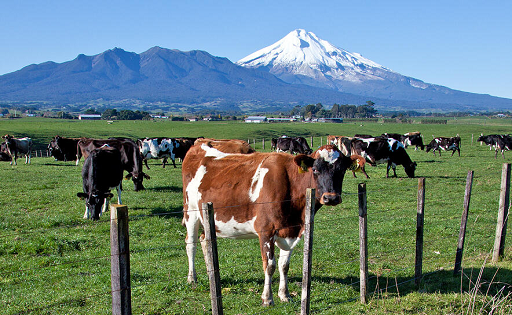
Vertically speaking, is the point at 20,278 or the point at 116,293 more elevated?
the point at 116,293

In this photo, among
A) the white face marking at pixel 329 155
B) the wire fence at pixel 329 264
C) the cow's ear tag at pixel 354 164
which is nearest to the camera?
the wire fence at pixel 329 264

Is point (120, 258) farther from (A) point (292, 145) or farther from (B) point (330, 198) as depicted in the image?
(A) point (292, 145)

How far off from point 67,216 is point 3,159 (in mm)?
25917

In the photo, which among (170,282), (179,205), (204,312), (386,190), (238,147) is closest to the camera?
(204,312)

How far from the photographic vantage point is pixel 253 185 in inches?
264

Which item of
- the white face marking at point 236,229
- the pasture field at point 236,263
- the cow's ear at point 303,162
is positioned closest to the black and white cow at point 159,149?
the pasture field at point 236,263

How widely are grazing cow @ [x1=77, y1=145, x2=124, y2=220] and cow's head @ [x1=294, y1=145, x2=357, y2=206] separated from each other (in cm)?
742

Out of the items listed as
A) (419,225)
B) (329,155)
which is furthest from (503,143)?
(329,155)

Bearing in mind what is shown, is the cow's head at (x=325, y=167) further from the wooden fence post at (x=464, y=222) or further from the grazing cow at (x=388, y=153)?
the grazing cow at (x=388, y=153)

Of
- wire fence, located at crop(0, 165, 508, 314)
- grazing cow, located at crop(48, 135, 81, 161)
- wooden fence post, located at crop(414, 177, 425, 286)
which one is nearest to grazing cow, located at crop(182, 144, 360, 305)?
wire fence, located at crop(0, 165, 508, 314)

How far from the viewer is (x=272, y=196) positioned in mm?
6441

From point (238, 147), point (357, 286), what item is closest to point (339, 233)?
point (238, 147)

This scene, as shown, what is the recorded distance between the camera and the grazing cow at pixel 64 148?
3022cm

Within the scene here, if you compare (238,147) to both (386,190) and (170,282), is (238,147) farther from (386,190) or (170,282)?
(386,190)
